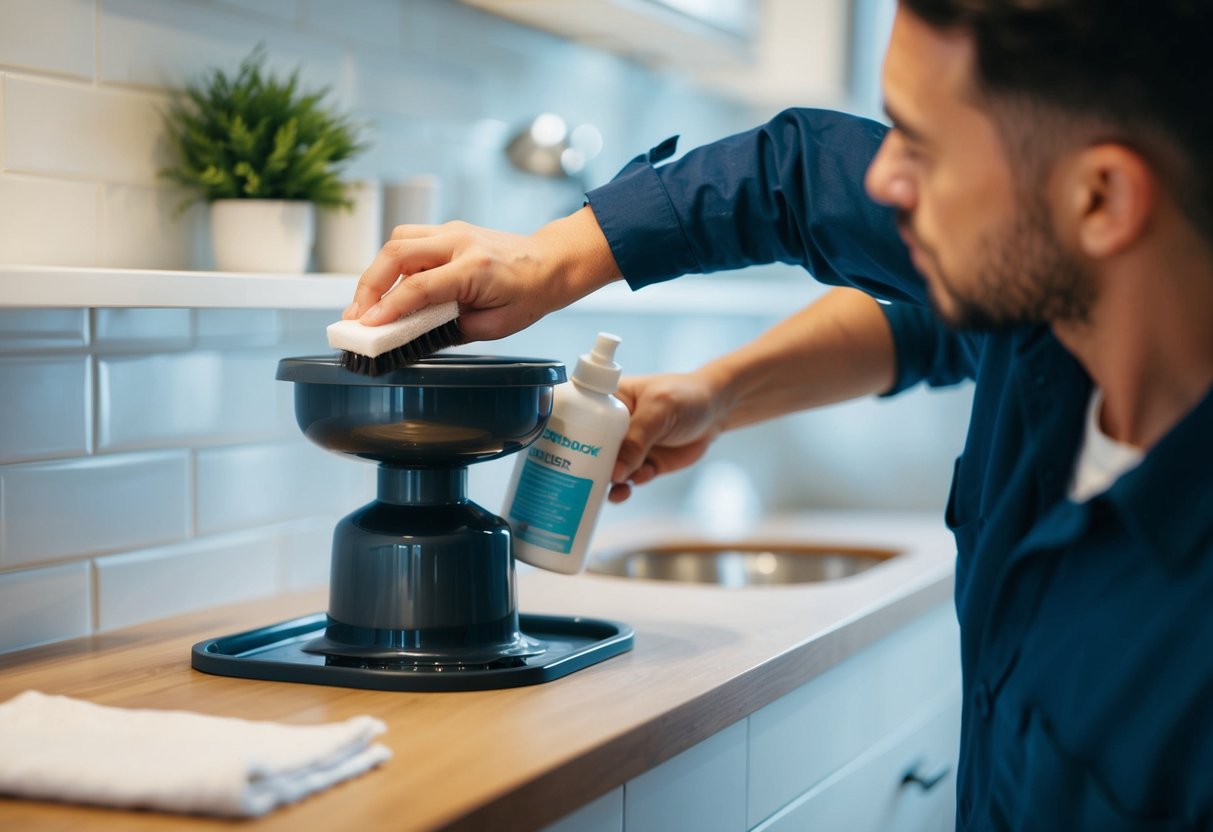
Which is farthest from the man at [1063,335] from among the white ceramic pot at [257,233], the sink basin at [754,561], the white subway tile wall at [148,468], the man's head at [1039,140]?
the sink basin at [754,561]

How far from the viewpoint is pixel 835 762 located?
149cm

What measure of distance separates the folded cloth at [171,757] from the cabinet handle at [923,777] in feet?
3.17

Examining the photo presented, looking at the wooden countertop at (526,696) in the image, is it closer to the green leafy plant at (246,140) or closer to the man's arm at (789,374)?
the man's arm at (789,374)

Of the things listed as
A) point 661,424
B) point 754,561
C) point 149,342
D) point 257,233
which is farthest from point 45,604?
point 754,561

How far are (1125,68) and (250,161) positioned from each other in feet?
2.76

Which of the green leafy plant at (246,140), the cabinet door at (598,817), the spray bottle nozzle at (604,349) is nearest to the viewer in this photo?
the cabinet door at (598,817)

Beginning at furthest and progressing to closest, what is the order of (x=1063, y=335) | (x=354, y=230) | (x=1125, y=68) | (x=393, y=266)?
(x=354, y=230), (x=393, y=266), (x=1063, y=335), (x=1125, y=68)

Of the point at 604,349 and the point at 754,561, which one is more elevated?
the point at 604,349

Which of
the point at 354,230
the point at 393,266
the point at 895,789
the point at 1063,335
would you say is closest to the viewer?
the point at 1063,335

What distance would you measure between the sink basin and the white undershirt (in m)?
1.06

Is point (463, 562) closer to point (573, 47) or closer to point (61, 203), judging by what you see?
point (61, 203)

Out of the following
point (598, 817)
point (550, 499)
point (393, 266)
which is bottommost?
point (598, 817)

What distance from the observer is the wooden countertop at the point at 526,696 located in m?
0.87

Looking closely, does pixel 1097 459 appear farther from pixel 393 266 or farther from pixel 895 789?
pixel 895 789
